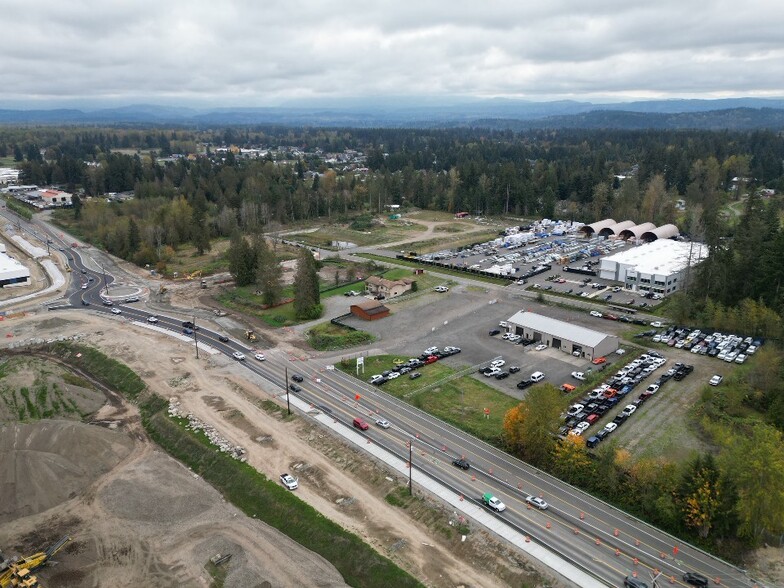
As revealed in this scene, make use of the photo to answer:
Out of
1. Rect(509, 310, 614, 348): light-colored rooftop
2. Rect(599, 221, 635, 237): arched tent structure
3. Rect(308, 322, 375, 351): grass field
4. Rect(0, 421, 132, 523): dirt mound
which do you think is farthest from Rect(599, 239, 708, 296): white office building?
Rect(0, 421, 132, 523): dirt mound

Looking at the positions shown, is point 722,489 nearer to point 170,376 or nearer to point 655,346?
point 655,346

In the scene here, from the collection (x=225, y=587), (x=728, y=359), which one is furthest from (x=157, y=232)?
(x=728, y=359)

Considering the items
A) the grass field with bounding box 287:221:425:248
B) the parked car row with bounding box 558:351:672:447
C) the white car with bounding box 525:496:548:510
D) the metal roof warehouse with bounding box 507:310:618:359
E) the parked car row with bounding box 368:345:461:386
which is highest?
the metal roof warehouse with bounding box 507:310:618:359

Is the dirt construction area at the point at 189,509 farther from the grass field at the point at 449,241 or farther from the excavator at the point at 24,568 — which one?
the grass field at the point at 449,241

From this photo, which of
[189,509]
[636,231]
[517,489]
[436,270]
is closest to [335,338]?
[189,509]

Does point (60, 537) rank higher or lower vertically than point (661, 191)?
lower

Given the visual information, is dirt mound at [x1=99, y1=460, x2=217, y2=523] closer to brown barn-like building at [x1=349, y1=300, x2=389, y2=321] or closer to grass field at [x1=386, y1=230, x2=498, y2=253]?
brown barn-like building at [x1=349, y1=300, x2=389, y2=321]
